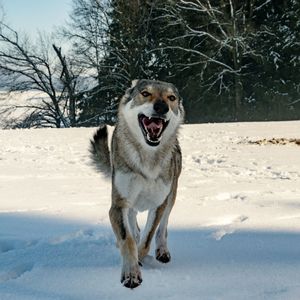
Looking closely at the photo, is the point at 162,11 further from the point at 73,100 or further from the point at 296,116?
the point at 296,116

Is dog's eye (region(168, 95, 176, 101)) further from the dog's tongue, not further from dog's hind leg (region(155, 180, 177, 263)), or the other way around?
dog's hind leg (region(155, 180, 177, 263))

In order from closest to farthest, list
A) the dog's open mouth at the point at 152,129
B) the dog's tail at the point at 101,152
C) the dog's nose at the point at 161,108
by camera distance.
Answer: the dog's nose at the point at 161,108 < the dog's open mouth at the point at 152,129 < the dog's tail at the point at 101,152

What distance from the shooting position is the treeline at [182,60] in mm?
28516

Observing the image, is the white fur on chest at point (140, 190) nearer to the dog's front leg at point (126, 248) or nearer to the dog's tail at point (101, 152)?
A: the dog's front leg at point (126, 248)

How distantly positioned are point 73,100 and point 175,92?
30688mm

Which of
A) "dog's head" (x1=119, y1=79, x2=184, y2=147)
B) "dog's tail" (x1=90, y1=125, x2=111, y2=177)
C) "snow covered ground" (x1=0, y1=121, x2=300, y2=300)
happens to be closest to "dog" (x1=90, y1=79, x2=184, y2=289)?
"dog's head" (x1=119, y1=79, x2=184, y2=147)

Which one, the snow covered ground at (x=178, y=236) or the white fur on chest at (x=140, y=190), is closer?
the snow covered ground at (x=178, y=236)

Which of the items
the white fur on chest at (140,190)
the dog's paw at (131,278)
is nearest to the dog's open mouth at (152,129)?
the white fur on chest at (140,190)

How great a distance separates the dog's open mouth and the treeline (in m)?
24.8

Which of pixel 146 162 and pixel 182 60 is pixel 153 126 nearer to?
pixel 146 162

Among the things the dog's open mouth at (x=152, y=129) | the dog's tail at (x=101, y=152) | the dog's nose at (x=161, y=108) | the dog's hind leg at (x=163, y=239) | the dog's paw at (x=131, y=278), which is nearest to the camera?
the dog's paw at (x=131, y=278)

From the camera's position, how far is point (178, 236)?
14.5 feet

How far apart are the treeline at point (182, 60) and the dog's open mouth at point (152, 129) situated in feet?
81.4

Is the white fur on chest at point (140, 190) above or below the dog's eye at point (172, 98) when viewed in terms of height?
below
